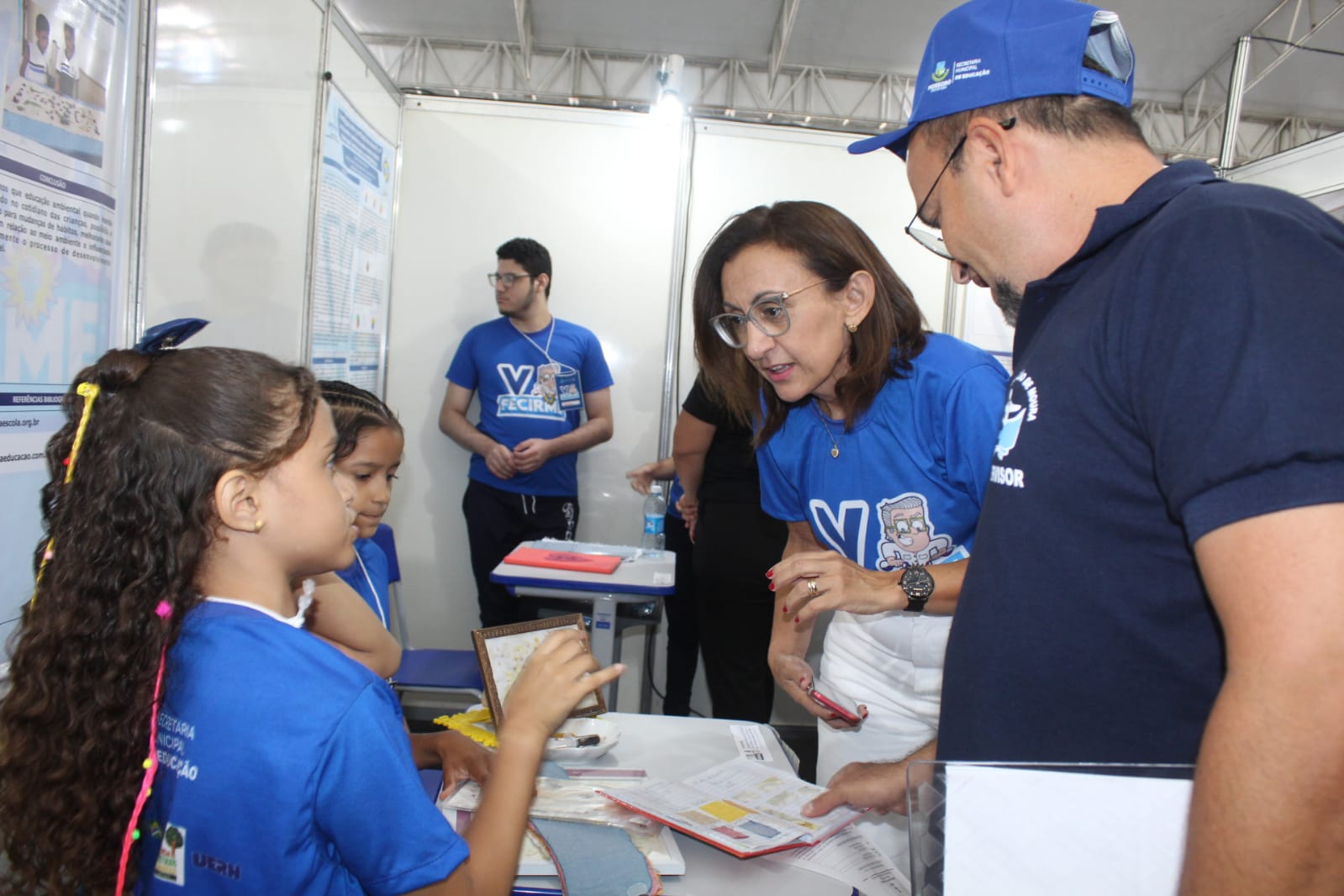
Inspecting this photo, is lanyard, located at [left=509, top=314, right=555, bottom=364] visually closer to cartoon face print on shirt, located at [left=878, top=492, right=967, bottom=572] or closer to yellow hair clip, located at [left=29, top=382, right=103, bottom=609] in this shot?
cartoon face print on shirt, located at [left=878, top=492, right=967, bottom=572]

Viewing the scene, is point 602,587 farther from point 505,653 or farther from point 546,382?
point 546,382

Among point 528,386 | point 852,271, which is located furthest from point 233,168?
point 852,271

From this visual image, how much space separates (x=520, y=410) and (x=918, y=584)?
9.34 ft

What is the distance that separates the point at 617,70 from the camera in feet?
23.5

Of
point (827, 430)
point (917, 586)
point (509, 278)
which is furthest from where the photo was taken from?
point (509, 278)

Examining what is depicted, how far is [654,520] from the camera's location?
11.7ft

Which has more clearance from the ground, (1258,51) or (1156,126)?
(1258,51)

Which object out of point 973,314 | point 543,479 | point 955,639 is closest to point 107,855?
point 955,639

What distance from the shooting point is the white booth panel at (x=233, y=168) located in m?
2.09

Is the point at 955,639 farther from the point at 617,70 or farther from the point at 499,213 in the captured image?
the point at 617,70

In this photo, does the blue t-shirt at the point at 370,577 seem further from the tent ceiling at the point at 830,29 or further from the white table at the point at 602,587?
the tent ceiling at the point at 830,29

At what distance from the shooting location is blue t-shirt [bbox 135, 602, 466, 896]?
0.82 metres

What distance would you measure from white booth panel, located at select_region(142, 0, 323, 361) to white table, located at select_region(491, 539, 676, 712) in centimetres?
113

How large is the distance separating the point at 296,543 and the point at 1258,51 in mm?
8635
